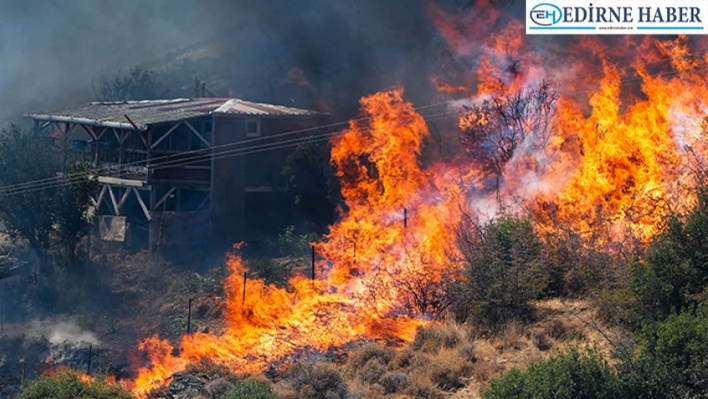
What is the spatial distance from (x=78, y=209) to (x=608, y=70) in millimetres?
19135

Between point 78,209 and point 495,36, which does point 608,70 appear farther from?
point 78,209

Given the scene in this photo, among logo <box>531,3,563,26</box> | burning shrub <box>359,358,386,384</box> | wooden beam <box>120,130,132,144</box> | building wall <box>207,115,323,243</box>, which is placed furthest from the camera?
wooden beam <box>120,130,132,144</box>

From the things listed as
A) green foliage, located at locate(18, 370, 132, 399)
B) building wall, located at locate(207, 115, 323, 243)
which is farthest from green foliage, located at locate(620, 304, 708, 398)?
building wall, located at locate(207, 115, 323, 243)

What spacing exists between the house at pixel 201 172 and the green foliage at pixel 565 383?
19.6 m

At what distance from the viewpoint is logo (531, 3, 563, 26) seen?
98.6ft

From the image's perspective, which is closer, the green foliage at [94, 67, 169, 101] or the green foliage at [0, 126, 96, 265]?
the green foliage at [0, 126, 96, 265]

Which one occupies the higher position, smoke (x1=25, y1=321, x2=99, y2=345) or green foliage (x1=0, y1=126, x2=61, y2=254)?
green foliage (x1=0, y1=126, x2=61, y2=254)

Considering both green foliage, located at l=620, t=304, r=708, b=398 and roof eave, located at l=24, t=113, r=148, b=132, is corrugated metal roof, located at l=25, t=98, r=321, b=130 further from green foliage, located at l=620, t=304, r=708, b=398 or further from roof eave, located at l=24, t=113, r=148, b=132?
green foliage, located at l=620, t=304, r=708, b=398

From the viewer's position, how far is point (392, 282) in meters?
17.5

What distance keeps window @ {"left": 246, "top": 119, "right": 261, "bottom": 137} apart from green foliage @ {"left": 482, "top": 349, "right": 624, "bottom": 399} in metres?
20.7

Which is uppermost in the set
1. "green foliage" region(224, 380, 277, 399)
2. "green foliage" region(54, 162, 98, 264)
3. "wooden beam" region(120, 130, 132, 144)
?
"wooden beam" region(120, 130, 132, 144)

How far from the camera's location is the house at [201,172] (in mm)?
28422

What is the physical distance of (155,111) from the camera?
33.0m

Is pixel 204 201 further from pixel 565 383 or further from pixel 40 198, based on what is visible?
pixel 565 383
